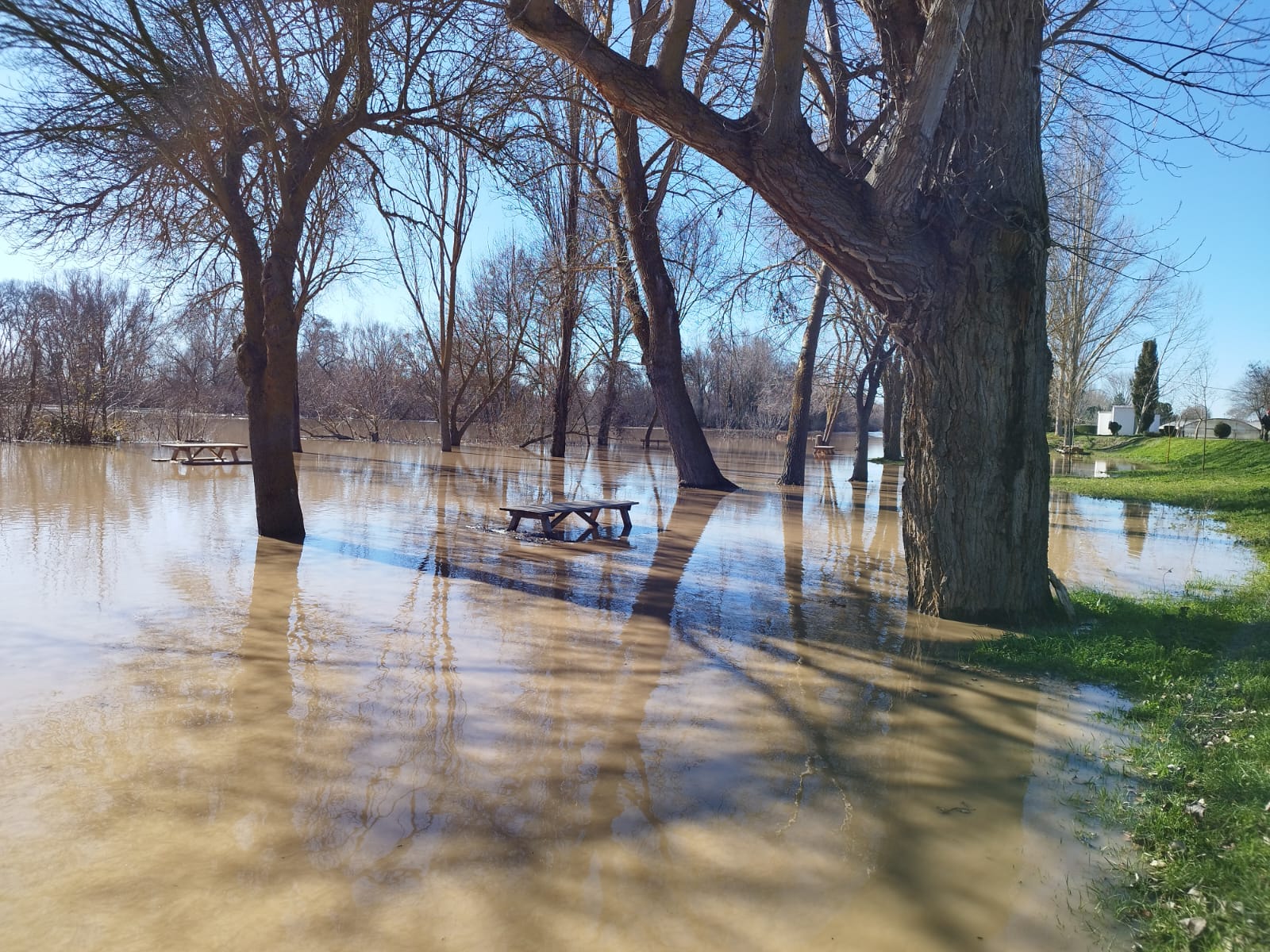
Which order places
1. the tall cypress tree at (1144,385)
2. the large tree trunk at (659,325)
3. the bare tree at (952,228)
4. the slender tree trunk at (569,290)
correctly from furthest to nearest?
1. the tall cypress tree at (1144,385)
2. the slender tree trunk at (569,290)
3. the large tree trunk at (659,325)
4. the bare tree at (952,228)

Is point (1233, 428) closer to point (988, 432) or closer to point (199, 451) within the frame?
point (988, 432)

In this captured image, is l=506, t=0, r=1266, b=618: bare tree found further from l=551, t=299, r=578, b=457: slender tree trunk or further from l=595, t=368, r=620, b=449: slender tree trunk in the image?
l=595, t=368, r=620, b=449: slender tree trunk

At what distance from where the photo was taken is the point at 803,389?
1950 centimetres

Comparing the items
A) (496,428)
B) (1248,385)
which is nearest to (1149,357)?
(1248,385)

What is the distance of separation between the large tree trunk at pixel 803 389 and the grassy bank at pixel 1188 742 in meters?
10.9

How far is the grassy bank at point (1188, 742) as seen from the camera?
2834 mm

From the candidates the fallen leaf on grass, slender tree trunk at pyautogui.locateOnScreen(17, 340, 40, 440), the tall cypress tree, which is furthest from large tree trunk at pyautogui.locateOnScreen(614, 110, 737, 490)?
the tall cypress tree

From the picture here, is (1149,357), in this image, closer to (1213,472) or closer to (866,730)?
(1213,472)

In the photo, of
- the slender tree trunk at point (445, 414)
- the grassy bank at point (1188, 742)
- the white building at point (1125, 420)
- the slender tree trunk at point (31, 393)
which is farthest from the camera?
the white building at point (1125, 420)

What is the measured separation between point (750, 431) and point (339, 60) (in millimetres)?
55729

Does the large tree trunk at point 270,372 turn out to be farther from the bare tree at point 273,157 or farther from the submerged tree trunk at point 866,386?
the submerged tree trunk at point 866,386

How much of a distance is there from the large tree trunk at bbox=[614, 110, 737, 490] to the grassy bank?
10509 millimetres

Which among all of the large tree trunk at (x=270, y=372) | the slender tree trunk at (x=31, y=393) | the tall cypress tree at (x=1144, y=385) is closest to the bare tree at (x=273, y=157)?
the large tree trunk at (x=270, y=372)

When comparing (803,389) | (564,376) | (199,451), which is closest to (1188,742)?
(803,389)
